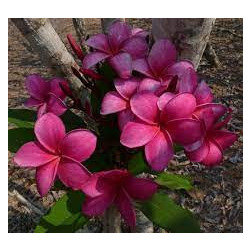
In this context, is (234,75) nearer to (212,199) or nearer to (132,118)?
(212,199)

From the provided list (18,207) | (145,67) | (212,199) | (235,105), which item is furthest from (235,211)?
(145,67)

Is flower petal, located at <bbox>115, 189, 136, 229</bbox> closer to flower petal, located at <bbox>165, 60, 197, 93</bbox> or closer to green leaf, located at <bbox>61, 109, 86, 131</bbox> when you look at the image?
flower petal, located at <bbox>165, 60, 197, 93</bbox>

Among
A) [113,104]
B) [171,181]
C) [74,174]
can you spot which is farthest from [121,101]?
[171,181]

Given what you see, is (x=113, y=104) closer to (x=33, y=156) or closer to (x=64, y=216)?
(x=33, y=156)

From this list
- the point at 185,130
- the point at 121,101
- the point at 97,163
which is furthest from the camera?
the point at 97,163

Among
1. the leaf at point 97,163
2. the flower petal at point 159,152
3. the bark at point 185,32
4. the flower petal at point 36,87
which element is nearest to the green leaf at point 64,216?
the leaf at point 97,163

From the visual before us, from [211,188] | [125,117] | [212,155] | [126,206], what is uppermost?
[125,117]
